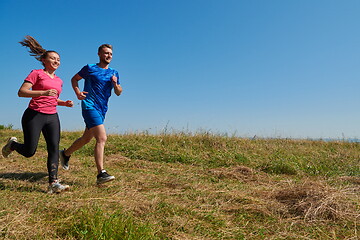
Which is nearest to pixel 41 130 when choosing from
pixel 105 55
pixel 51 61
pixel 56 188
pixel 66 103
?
pixel 66 103

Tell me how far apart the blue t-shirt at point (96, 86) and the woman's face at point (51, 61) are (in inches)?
19.0

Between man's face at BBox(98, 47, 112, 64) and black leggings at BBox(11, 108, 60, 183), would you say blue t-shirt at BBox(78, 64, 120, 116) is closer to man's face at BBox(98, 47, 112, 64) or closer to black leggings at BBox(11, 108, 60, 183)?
man's face at BBox(98, 47, 112, 64)

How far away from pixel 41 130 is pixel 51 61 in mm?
1118

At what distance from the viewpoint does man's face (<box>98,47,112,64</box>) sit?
4.93m

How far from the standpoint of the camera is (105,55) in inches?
194

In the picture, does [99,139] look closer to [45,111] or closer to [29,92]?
[45,111]

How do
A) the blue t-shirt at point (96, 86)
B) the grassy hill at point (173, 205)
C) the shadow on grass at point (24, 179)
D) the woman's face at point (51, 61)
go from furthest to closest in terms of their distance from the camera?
the blue t-shirt at point (96, 86) → the woman's face at point (51, 61) → the shadow on grass at point (24, 179) → the grassy hill at point (173, 205)

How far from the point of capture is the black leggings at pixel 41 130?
4.26 metres

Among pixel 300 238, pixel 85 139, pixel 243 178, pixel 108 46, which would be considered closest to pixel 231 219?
pixel 300 238

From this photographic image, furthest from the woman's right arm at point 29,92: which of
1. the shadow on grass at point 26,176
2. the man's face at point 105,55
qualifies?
the shadow on grass at point 26,176

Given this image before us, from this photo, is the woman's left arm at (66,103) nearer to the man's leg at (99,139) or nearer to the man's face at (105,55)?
the man's leg at (99,139)

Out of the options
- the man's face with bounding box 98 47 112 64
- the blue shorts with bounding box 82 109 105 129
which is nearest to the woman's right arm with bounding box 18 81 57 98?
the blue shorts with bounding box 82 109 105 129

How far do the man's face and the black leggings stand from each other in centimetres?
126

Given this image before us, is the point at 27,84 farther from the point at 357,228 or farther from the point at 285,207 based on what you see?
the point at 357,228
